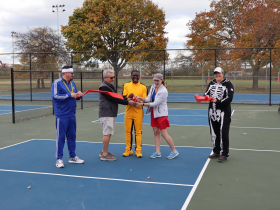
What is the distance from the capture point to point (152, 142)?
26.2ft

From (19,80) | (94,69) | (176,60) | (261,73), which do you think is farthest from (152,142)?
(19,80)

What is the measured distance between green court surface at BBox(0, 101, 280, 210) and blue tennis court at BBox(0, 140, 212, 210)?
0.28 m

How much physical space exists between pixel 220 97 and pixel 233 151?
1.57 m

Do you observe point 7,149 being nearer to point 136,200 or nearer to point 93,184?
point 93,184

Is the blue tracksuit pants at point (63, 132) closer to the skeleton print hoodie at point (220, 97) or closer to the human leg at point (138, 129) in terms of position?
the human leg at point (138, 129)

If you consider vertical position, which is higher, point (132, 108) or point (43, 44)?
point (43, 44)

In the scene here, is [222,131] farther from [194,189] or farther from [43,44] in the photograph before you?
[43,44]

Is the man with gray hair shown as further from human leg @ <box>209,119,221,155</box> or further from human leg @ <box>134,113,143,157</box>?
human leg @ <box>209,119,221,155</box>

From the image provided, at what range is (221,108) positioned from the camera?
617 cm

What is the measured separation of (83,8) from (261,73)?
1851cm

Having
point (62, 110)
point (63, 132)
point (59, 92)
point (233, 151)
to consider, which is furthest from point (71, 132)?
point (233, 151)

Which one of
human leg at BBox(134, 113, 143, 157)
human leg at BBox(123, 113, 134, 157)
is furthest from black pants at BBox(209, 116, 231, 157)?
human leg at BBox(123, 113, 134, 157)

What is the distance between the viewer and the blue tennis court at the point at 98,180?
425 centimetres

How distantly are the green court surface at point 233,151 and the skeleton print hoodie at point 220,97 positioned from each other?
3.11 feet
